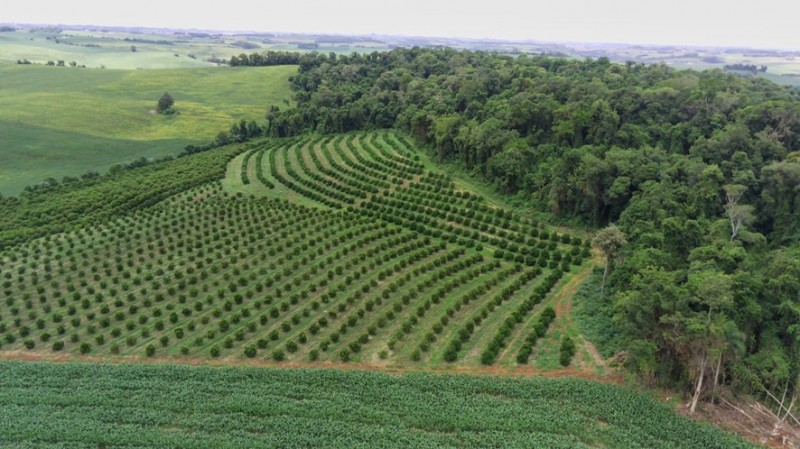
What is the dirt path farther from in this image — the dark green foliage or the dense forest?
the dark green foliage

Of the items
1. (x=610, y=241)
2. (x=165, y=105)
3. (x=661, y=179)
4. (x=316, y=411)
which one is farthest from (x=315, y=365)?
(x=165, y=105)

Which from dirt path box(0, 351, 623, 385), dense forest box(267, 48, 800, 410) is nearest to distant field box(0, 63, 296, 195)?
dense forest box(267, 48, 800, 410)

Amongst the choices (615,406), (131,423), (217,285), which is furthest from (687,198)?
(131,423)

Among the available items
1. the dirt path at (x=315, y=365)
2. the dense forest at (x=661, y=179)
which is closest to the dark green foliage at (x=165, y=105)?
the dense forest at (x=661, y=179)

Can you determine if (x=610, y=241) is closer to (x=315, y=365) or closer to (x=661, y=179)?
(x=661, y=179)

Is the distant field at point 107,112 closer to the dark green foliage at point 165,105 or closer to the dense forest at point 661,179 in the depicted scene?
the dark green foliage at point 165,105
